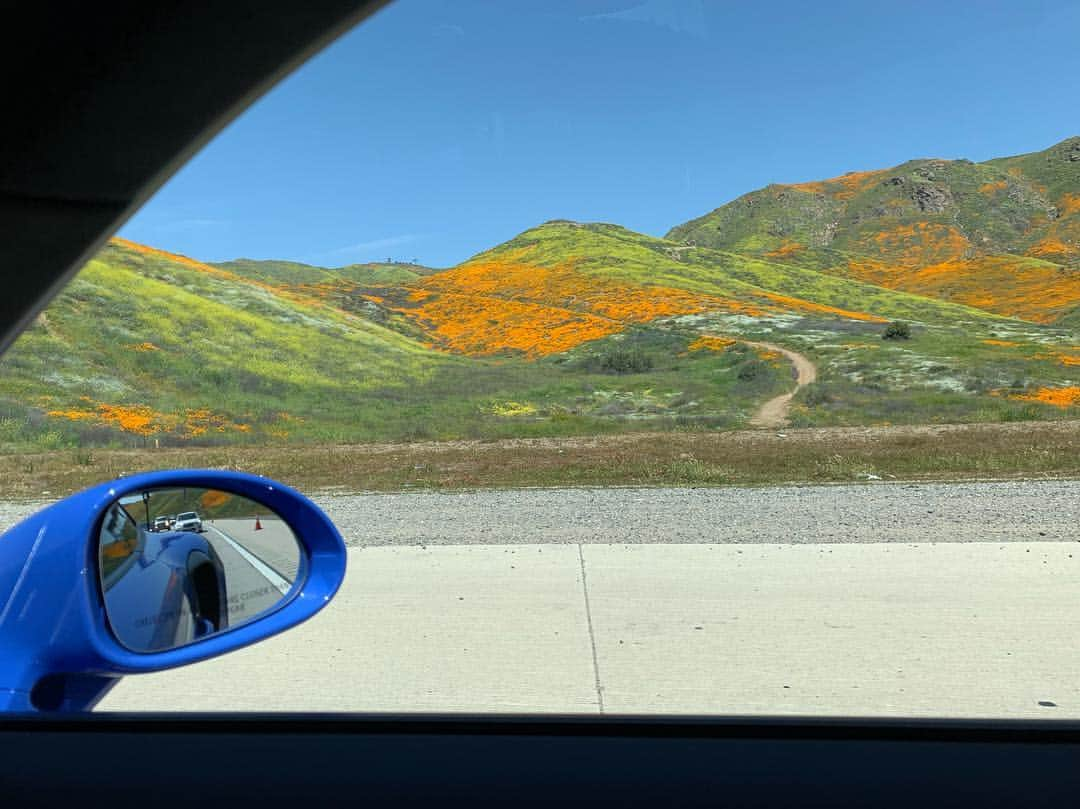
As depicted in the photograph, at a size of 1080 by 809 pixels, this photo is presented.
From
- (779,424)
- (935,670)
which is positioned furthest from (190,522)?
(779,424)

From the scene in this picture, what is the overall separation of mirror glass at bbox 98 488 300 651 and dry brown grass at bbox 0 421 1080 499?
910cm

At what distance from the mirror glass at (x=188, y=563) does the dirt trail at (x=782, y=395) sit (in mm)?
18394

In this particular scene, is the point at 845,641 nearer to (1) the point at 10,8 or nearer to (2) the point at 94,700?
(2) the point at 94,700

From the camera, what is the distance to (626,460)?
46.9ft

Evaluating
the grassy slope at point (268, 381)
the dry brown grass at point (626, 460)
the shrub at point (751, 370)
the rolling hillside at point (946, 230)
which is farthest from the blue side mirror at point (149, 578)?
the rolling hillside at point (946, 230)

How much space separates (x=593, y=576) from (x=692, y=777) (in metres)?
4.72

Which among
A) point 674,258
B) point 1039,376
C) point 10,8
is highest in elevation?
point 674,258

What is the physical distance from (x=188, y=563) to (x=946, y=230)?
68717 mm

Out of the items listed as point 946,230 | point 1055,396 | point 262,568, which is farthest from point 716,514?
point 946,230

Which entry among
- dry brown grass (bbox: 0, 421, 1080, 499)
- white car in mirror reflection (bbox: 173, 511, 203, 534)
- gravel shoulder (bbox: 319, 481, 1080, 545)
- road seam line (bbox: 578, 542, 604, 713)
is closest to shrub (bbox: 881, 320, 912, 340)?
dry brown grass (bbox: 0, 421, 1080, 499)

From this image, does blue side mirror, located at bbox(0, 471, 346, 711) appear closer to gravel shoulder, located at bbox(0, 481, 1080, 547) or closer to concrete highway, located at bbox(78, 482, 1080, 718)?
concrete highway, located at bbox(78, 482, 1080, 718)

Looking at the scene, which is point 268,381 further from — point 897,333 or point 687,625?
point 897,333

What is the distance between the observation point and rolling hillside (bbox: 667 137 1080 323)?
40.1 metres

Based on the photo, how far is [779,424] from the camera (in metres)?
20.4
